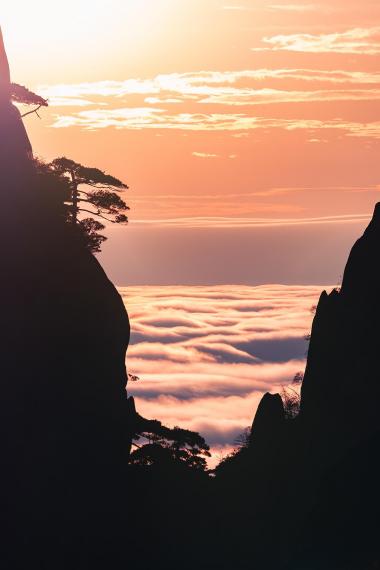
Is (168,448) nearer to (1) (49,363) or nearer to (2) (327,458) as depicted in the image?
(2) (327,458)

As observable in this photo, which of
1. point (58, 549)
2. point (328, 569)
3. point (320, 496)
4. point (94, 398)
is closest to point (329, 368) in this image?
point (320, 496)

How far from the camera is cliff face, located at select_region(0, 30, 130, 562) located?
46.6 metres

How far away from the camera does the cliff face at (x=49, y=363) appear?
46562mm

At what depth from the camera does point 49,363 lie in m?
49.1

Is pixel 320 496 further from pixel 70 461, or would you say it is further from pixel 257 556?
pixel 70 461

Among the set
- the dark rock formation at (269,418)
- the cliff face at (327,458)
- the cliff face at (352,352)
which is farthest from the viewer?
the dark rock formation at (269,418)

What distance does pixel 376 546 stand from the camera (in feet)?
189

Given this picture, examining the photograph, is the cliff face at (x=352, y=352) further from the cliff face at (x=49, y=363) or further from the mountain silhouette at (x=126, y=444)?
the cliff face at (x=49, y=363)

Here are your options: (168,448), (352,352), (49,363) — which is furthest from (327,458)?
(49,363)

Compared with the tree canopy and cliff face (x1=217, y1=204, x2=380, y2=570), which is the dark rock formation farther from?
the tree canopy

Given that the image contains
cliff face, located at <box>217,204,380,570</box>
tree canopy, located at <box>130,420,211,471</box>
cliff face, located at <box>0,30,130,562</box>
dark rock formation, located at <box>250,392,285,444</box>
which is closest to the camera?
cliff face, located at <box>0,30,130,562</box>

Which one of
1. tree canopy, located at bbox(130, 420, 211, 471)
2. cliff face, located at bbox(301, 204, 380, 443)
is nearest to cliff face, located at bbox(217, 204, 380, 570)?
cliff face, located at bbox(301, 204, 380, 443)

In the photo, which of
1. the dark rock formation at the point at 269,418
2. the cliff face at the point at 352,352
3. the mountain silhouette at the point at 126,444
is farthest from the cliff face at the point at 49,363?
the dark rock formation at the point at 269,418

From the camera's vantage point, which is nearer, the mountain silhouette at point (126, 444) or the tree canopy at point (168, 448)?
the mountain silhouette at point (126, 444)
